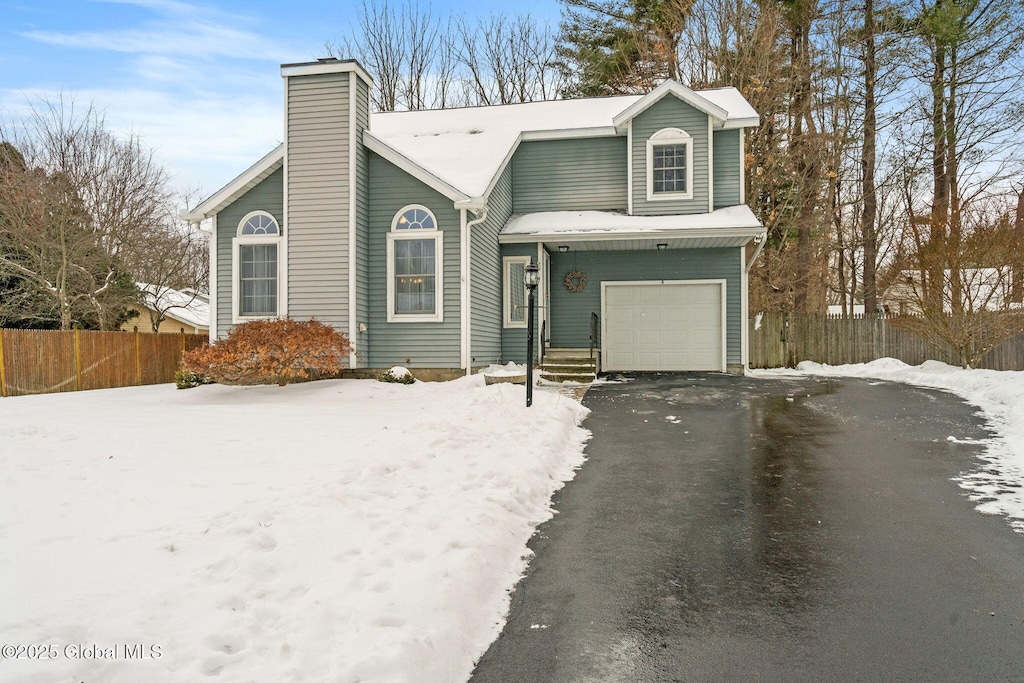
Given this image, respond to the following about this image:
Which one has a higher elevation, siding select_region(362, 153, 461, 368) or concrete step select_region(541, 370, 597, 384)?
siding select_region(362, 153, 461, 368)

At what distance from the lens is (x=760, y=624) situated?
9.89 ft

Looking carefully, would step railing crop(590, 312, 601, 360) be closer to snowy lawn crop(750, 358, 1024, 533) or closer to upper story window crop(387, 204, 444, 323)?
upper story window crop(387, 204, 444, 323)

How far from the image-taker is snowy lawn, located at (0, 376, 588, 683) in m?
2.49

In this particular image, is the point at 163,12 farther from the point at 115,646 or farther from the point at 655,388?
the point at 115,646

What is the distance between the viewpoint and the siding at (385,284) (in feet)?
40.0

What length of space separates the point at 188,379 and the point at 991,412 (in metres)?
13.5

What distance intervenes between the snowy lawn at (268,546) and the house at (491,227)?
543 cm

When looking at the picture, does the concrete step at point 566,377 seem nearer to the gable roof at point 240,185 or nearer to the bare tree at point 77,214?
the gable roof at point 240,185

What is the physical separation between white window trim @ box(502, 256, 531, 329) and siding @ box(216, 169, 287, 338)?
5083mm

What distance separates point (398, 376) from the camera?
38.4ft

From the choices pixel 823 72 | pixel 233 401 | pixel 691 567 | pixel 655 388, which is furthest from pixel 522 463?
pixel 823 72

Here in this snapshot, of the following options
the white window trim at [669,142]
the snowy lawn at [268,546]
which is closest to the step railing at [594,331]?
the white window trim at [669,142]

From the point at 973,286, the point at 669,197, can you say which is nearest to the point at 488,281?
the point at 669,197

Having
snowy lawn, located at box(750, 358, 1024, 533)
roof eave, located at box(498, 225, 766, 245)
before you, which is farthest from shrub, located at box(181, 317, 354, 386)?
snowy lawn, located at box(750, 358, 1024, 533)
